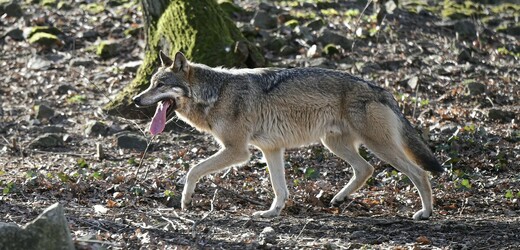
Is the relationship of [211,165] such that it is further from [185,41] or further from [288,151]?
[185,41]

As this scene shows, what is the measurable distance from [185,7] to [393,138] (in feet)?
17.3

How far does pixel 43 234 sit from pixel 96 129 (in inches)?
293

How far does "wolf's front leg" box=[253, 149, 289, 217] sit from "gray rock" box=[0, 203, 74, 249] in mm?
3320

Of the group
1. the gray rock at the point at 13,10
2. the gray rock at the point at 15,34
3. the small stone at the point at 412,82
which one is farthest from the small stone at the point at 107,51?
the small stone at the point at 412,82

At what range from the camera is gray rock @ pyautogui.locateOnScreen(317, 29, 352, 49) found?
1620 centimetres

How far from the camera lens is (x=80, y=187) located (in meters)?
9.24

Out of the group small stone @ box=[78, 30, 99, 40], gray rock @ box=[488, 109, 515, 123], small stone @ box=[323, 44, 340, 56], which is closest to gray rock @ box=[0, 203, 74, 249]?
gray rock @ box=[488, 109, 515, 123]

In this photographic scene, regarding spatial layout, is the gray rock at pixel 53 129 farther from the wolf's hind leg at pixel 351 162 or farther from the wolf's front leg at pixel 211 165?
the wolf's hind leg at pixel 351 162

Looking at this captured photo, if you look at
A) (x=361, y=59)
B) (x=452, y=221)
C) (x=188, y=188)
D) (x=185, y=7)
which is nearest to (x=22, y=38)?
(x=185, y=7)

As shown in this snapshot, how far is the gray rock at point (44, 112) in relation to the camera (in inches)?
530

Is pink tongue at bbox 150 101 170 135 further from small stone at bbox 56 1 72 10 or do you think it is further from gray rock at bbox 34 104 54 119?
small stone at bbox 56 1 72 10

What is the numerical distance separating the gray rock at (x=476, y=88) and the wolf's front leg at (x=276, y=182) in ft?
18.8

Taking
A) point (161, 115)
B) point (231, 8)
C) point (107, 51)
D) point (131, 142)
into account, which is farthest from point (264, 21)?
point (161, 115)

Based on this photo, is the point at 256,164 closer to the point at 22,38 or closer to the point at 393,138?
the point at 393,138
